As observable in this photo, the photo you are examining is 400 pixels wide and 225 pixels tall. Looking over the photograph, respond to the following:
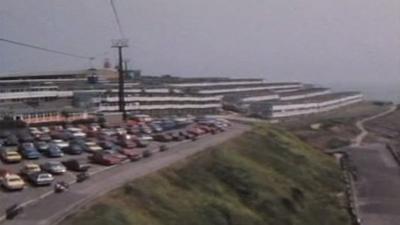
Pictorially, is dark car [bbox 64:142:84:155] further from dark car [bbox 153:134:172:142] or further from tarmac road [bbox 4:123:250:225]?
dark car [bbox 153:134:172:142]

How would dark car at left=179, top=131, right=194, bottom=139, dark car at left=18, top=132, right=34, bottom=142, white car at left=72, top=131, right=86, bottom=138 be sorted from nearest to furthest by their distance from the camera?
dark car at left=18, top=132, right=34, bottom=142 → white car at left=72, top=131, right=86, bottom=138 → dark car at left=179, top=131, right=194, bottom=139

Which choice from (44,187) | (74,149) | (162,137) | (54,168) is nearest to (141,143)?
(162,137)

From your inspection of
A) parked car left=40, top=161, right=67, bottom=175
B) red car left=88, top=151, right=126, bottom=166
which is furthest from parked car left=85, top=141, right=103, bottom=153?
parked car left=40, top=161, right=67, bottom=175

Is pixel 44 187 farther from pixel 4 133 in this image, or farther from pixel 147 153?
pixel 4 133

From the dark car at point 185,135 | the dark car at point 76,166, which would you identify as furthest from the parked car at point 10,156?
the dark car at point 185,135

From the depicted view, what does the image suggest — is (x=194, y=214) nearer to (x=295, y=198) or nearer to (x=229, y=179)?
(x=229, y=179)

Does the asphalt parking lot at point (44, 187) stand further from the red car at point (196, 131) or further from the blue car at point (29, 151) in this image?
the red car at point (196, 131)

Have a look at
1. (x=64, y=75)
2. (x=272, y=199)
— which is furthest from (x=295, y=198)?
(x=64, y=75)
